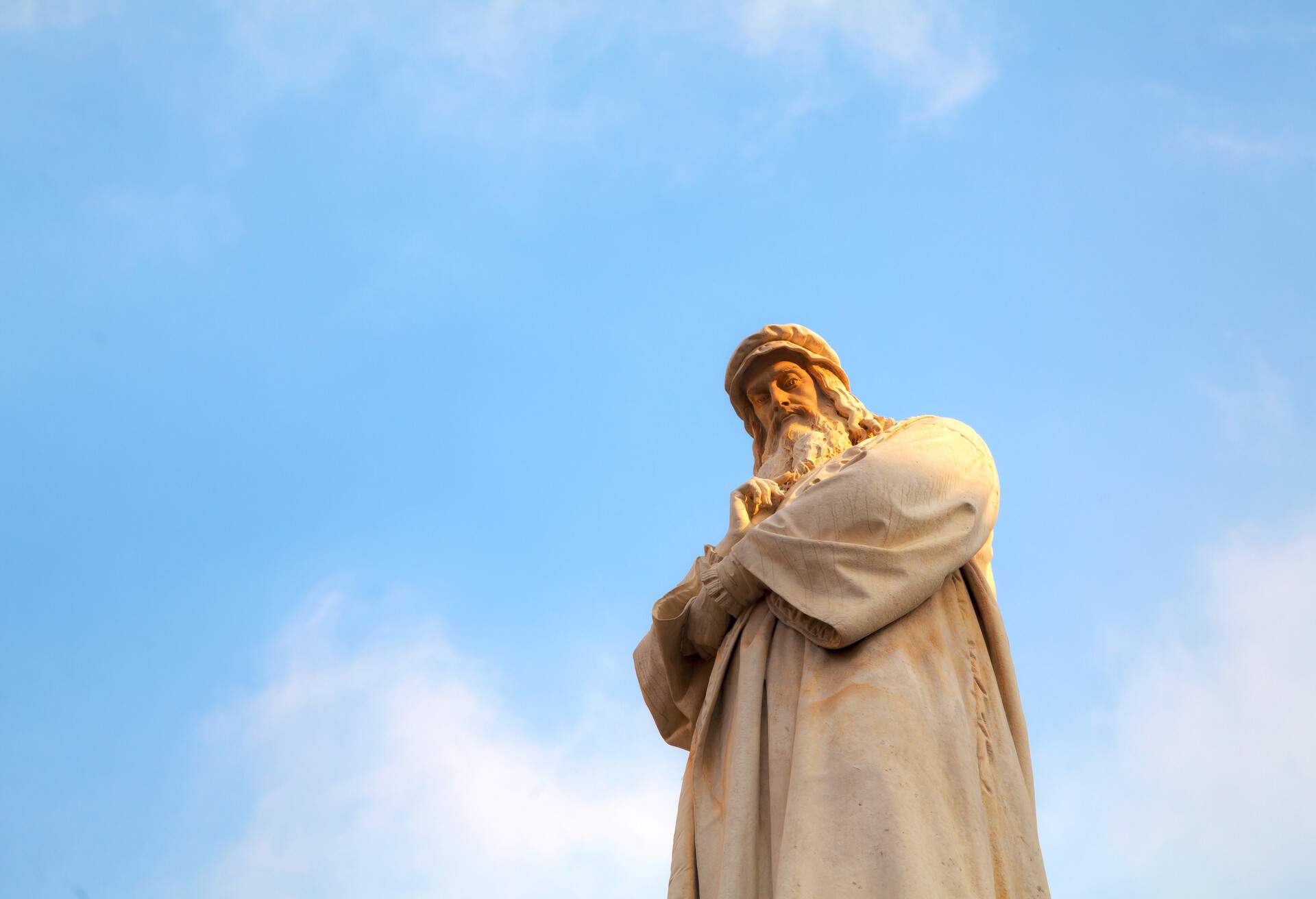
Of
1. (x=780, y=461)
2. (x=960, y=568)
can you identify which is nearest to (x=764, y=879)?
(x=960, y=568)

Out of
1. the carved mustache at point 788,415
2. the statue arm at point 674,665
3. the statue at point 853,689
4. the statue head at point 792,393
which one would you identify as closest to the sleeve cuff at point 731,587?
the statue at point 853,689

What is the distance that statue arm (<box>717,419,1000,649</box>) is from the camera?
7199 mm

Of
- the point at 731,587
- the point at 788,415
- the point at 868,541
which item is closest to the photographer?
the point at 868,541

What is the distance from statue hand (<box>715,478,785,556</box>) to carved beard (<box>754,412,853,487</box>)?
0.20 meters

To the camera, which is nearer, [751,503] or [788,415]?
[751,503]

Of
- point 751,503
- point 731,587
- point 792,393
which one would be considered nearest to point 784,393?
point 792,393

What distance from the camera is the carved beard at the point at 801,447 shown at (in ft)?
28.4

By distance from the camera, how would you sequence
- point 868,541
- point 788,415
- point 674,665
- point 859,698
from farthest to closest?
point 788,415 → point 674,665 → point 868,541 → point 859,698

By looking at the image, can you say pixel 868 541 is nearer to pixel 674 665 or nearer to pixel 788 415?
pixel 674 665

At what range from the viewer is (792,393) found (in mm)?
9172

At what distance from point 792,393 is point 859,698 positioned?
104 inches

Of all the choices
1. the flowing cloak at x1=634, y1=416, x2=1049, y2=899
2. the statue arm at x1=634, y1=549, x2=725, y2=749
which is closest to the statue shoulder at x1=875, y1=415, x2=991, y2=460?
the flowing cloak at x1=634, y1=416, x2=1049, y2=899

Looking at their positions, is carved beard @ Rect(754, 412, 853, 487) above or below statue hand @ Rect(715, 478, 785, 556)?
above

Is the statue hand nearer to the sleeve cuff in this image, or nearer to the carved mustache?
the sleeve cuff
